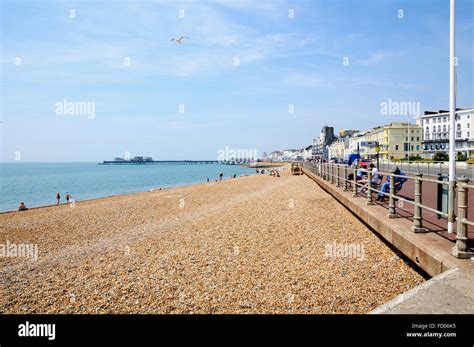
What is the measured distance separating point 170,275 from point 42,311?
7.46 feet

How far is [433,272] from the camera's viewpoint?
468 cm

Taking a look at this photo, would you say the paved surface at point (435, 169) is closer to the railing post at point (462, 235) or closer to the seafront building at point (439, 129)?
the railing post at point (462, 235)

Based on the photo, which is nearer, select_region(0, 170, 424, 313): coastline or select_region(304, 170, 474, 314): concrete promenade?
select_region(304, 170, 474, 314): concrete promenade

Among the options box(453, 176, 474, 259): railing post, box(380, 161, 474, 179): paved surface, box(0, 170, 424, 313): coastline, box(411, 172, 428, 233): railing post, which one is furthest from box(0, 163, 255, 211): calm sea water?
box(453, 176, 474, 259): railing post

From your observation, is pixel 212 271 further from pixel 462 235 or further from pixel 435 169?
pixel 435 169

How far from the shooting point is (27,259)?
30.9 feet

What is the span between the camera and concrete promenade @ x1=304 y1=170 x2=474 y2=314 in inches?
133
